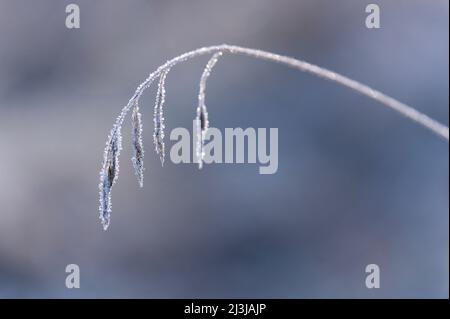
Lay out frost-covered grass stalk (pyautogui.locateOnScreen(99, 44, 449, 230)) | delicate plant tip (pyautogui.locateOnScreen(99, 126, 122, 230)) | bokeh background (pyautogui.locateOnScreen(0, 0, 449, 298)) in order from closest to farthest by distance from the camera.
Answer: frost-covered grass stalk (pyautogui.locateOnScreen(99, 44, 449, 230)) → delicate plant tip (pyautogui.locateOnScreen(99, 126, 122, 230)) → bokeh background (pyautogui.locateOnScreen(0, 0, 449, 298))

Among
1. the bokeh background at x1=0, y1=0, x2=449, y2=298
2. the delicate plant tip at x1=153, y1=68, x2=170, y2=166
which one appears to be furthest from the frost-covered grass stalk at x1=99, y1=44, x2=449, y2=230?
the bokeh background at x1=0, y1=0, x2=449, y2=298

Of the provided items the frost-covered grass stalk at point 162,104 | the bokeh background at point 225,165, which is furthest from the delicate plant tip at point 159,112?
the bokeh background at point 225,165

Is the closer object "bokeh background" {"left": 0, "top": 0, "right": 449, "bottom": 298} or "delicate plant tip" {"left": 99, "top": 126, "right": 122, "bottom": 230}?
"delicate plant tip" {"left": 99, "top": 126, "right": 122, "bottom": 230}

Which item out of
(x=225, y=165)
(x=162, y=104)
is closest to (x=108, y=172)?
Result: (x=162, y=104)

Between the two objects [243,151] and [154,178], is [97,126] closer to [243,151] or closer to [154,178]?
[154,178]

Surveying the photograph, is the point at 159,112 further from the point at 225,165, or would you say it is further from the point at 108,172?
the point at 225,165

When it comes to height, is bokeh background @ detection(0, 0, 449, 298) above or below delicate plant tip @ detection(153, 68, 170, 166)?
above

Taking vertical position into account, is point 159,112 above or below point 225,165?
below

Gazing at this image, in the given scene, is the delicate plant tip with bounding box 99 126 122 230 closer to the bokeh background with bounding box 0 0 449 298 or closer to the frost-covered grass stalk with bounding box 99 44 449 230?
the frost-covered grass stalk with bounding box 99 44 449 230
